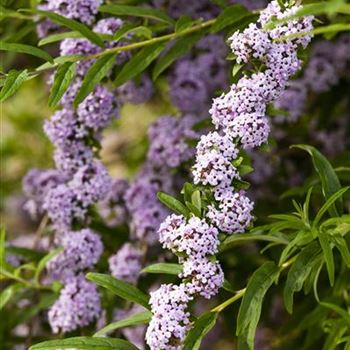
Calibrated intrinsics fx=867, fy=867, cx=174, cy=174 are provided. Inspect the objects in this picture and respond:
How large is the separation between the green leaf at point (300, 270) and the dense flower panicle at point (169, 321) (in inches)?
8.2

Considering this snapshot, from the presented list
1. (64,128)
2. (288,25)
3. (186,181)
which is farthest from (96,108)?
→ (288,25)

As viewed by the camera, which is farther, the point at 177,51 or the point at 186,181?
the point at 186,181

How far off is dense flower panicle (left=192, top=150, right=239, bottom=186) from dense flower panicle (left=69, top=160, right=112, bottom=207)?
2.05ft

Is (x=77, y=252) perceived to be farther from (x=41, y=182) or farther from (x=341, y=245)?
(x=341, y=245)

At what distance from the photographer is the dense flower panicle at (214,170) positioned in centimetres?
164

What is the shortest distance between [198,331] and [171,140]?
3.12 feet

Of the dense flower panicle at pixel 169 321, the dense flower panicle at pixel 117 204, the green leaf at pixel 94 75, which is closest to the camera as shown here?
the dense flower panicle at pixel 169 321

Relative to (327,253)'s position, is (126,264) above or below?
below

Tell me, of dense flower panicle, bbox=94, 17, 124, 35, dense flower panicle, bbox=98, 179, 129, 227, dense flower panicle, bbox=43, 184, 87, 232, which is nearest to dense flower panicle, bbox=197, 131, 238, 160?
dense flower panicle, bbox=94, 17, 124, 35

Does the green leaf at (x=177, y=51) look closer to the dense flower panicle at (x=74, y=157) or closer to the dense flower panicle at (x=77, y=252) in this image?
the dense flower panicle at (x=74, y=157)

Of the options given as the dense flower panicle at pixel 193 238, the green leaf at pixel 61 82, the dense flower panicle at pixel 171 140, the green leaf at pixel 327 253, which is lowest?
the dense flower panicle at pixel 171 140

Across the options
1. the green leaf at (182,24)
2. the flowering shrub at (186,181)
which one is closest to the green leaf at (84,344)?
the flowering shrub at (186,181)

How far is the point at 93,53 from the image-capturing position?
2.11 metres

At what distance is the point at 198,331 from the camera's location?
1.63m
